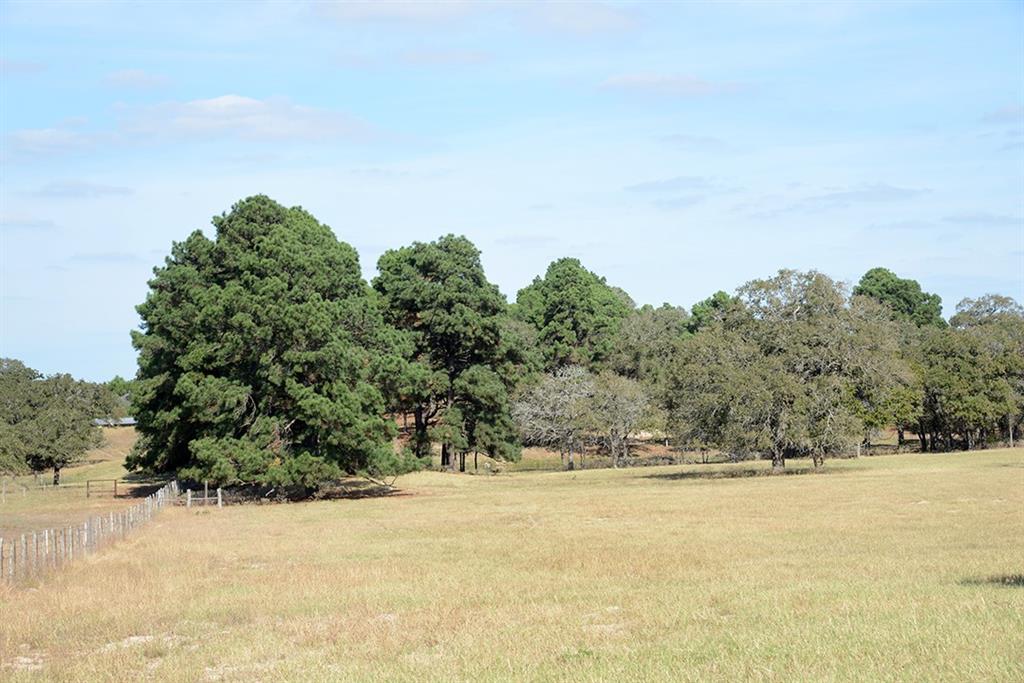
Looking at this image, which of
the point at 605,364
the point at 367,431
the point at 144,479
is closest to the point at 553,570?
the point at 367,431

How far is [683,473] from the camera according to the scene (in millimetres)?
81500

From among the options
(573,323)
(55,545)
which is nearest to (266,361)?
(55,545)

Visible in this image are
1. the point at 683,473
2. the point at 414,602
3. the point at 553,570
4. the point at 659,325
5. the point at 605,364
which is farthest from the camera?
the point at 659,325

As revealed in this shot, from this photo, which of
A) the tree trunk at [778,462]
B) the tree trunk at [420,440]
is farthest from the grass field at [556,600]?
the tree trunk at [420,440]

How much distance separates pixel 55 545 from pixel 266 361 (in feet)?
104

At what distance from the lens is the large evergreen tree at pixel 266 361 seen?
59.2 m

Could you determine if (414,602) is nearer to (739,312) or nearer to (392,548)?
(392,548)

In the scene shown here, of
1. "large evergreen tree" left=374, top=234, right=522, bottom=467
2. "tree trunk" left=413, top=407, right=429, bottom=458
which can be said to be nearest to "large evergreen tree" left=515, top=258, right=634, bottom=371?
"large evergreen tree" left=374, top=234, right=522, bottom=467

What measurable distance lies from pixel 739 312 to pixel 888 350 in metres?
9.38

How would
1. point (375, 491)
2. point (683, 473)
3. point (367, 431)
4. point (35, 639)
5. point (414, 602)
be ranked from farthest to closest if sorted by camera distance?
1. point (683, 473)
2. point (375, 491)
3. point (367, 431)
4. point (414, 602)
5. point (35, 639)

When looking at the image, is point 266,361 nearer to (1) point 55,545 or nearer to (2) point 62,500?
(2) point 62,500

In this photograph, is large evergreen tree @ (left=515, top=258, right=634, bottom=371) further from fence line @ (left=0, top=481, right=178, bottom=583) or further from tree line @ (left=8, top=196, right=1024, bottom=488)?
fence line @ (left=0, top=481, right=178, bottom=583)

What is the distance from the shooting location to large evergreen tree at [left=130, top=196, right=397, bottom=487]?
194ft

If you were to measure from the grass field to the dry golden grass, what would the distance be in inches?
430
